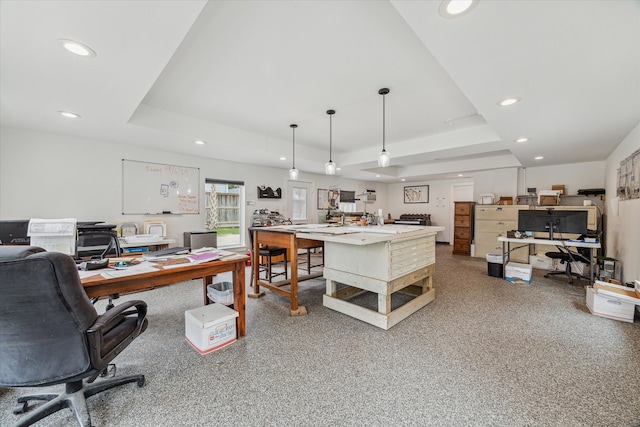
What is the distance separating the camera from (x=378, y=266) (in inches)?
100

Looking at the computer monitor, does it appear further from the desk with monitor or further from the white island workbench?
the white island workbench

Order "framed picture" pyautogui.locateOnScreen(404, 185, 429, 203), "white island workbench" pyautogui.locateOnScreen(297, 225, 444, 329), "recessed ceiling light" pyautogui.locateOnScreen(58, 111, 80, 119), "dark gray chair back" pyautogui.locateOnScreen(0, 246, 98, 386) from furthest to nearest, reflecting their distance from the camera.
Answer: "framed picture" pyautogui.locateOnScreen(404, 185, 429, 203) → "recessed ceiling light" pyautogui.locateOnScreen(58, 111, 80, 119) → "white island workbench" pyautogui.locateOnScreen(297, 225, 444, 329) → "dark gray chair back" pyautogui.locateOnScreen(0, 246, 98, 386)

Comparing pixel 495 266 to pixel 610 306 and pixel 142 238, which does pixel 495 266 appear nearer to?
pixel 610 306

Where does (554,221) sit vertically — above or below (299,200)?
below

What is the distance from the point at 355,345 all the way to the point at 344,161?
171 inches

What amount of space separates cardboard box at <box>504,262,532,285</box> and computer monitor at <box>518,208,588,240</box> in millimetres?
619

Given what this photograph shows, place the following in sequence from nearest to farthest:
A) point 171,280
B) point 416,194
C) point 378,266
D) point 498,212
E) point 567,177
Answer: point 171,280, point 378,266, point 567,177, point 498,212, point 416,194

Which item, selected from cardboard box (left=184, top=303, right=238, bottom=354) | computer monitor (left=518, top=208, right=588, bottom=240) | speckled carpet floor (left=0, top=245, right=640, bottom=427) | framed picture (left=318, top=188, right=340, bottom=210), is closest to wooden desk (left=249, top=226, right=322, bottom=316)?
speckled carpet floor (left=0, top=245, right=640, bottom=427)

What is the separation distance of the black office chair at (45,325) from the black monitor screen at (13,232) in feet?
8.66

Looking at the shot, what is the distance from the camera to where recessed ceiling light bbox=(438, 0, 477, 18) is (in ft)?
4.16

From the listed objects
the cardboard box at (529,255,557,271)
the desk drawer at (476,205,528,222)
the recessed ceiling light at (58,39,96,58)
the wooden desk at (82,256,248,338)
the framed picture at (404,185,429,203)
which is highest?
the recessed ceiling light at (58,39,96,58)

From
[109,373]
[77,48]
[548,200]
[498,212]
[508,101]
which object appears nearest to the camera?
[77,48]

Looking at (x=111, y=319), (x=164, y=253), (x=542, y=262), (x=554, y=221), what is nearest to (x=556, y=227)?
Answer: (x=554, y=221)

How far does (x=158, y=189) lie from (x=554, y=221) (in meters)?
6.52
